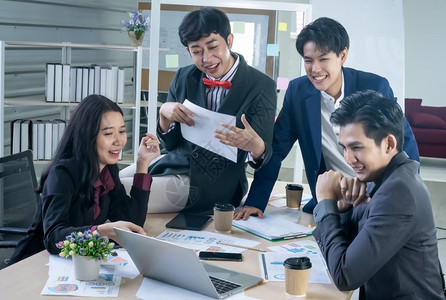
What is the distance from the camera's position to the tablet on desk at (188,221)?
2293 mm

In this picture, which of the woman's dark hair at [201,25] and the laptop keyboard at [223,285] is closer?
the laptop keyboard at [223,285]

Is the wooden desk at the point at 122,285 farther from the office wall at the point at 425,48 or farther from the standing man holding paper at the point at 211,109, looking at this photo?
the office wall at the point at 425,48

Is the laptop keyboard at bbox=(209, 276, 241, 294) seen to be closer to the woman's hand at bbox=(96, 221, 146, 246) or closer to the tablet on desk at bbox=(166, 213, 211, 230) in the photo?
the woman's hand at bbox=(96, 221, 146, 246)

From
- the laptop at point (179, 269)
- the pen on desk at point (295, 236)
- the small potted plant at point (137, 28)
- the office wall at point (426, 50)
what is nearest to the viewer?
the laptop at point (179, 269)

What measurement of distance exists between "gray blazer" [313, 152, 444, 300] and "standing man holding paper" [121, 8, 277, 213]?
757mm

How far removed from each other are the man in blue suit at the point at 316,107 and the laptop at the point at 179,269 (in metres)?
0.71

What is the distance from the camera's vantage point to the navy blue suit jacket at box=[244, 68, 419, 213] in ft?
8.66

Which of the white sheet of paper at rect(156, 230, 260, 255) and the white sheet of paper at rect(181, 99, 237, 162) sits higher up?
the white sheet of paper at rect(181, 99, 237, 162)

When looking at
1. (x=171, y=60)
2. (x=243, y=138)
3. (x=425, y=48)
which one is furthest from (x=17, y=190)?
(x=425, y=48)

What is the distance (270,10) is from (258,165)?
3597mm

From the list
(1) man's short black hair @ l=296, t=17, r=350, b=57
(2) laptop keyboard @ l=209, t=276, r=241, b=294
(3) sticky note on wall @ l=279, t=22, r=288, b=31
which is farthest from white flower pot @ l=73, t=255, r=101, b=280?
(3) sticky note on wall @ l=279, t=22, r=288, b=31

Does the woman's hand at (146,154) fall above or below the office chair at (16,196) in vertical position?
above

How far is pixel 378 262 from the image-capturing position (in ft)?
5.60

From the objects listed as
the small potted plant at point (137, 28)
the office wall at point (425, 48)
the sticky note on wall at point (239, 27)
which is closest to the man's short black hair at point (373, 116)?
the small potted plant at point (137, 28)
